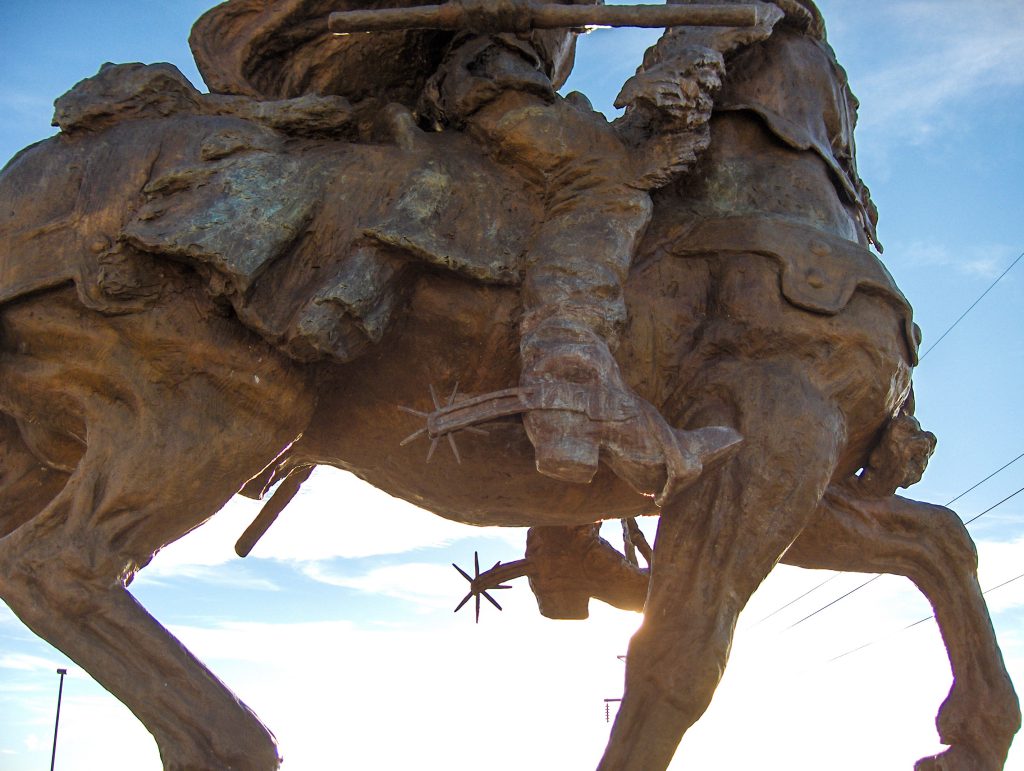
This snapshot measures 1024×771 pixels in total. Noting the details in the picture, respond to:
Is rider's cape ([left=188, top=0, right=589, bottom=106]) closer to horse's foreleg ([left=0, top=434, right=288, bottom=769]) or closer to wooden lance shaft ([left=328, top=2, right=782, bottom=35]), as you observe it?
wooden lance shaft ([left=328, top=2, right=782, bottom=35])

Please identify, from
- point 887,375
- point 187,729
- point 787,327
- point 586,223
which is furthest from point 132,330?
point 887,375

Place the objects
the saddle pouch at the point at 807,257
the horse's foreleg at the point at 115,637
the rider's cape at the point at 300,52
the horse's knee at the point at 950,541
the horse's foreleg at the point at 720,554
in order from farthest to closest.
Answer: the horse's knee at the point at 950,541
the rider's cape at the point at 300,52
the saddle pouch at the point at 807,257
the horse's foreleg at the point at 720,554
the horse's foreleg at the point at 115,637

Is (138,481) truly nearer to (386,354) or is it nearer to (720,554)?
(386,354)

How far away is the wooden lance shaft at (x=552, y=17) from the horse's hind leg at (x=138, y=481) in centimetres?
108

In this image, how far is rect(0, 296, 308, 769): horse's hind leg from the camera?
3492 millimetres

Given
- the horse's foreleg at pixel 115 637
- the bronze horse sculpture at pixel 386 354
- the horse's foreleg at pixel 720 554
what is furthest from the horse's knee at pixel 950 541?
the horse's foreleg at pixel 115 637

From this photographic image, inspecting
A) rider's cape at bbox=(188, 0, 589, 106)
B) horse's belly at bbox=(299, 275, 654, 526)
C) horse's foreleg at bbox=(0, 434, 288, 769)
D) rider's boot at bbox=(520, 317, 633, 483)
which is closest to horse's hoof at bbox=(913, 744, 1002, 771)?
horse's belly at bbox=(299, 275, 654, 526)

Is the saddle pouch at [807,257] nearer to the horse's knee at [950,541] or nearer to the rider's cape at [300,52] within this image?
the horse's knee at [950,541]

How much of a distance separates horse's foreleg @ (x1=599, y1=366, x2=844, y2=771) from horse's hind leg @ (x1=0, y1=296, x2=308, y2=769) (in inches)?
42.7

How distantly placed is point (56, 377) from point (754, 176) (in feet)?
7.27

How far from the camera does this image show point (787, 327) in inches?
156

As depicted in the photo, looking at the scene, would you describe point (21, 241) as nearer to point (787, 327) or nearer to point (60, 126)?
point (60, 126)

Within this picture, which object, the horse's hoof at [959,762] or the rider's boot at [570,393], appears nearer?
the rider's boot at [570,393]

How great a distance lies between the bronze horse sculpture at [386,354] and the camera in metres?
3.60
